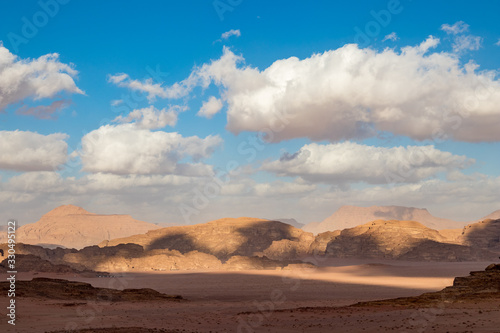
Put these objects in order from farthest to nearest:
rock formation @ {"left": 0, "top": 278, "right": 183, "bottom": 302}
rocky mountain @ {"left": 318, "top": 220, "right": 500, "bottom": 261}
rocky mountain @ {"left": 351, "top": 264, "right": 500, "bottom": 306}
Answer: rocky mountain @ {"left": 318, "top": 220, "right": 500, "bottom": 261} → rock formation @ {"left": 0, "top": 278, "right": 183, "bottom": 302} → rocky mountain @ {"left": 351, "top": 264, "right": 500, "bottom": 306}

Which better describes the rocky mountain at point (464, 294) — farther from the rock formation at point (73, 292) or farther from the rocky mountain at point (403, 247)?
the rocky mountain at point (403, 247)

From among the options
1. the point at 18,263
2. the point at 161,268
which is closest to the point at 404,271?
the point at 161,268

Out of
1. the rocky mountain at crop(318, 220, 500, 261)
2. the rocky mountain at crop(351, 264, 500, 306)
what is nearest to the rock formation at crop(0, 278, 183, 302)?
the rocky mountain at crop(351, 264, 500, 306)

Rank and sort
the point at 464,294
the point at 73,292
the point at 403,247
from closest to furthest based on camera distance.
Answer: the point at 464,294
the point at 73,292
the point at 403,247

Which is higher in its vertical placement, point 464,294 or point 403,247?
point 403,247

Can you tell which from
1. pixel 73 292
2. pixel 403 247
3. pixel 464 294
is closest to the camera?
pixel 464 294

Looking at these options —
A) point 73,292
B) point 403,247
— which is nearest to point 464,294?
point 73,292

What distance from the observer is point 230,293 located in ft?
221

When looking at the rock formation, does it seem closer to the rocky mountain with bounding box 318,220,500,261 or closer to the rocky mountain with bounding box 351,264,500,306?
the rocky mountain with bounding box 351,264,500,306

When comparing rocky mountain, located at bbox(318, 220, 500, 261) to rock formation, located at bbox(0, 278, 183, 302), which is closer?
rock formation, located at bbox(0, 278, 183, 302)

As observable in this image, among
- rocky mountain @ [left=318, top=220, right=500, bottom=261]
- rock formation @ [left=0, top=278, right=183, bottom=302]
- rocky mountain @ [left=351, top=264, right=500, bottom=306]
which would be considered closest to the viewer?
rocky mountain @ [left=351, top=264, right=500, bottom=306]

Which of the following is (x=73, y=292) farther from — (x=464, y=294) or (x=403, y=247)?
(x=403, y=247)

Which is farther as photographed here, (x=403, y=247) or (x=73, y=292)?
(x=403, y=247)

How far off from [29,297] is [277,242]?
155 meters
